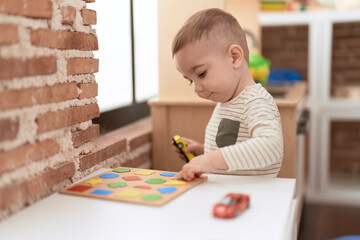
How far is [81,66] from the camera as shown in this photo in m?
1.06

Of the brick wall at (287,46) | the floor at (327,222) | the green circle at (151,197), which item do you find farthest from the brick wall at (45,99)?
the brick wall at (287,46)

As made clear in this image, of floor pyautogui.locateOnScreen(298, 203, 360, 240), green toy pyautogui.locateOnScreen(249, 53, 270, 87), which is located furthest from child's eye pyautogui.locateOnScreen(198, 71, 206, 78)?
floor pyautogui.locateOnScreen(298, 203, 360, 240)

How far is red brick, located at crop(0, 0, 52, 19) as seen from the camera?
79 cm

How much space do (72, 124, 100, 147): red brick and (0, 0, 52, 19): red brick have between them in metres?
0.29

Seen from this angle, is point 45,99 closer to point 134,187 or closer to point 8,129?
point 8,129

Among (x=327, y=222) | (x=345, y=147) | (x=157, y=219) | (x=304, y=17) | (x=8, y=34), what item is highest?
(x=304, y=17)

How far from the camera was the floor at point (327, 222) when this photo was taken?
6.73ft

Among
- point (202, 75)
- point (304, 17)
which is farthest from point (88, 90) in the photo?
A: point (304, 17)

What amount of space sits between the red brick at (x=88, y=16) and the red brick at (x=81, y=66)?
0.30 ft

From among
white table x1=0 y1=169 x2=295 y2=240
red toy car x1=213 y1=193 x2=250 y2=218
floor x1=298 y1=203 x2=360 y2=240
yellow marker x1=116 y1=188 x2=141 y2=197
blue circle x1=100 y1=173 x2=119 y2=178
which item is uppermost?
red toy car x1=213 y1=193 x2=250 y2=218

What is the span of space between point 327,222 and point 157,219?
5.51 feet

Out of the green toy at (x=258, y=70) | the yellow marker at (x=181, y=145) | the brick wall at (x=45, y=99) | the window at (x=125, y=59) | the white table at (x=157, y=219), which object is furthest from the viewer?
the green toy at (x=258, y=70)

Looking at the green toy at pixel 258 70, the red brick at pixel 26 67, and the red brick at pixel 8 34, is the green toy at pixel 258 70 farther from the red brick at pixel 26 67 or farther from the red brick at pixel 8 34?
the red brick at pixel 8 34

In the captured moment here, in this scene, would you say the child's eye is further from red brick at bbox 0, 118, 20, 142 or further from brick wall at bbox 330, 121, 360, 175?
brick wall at bbox 330, 121, 360, 175
